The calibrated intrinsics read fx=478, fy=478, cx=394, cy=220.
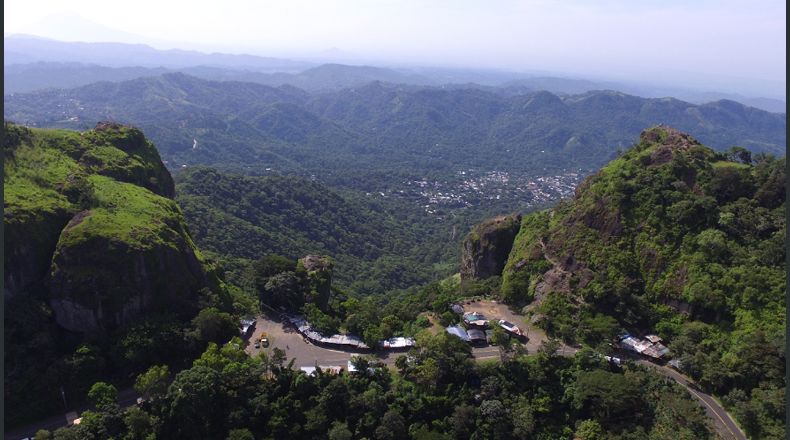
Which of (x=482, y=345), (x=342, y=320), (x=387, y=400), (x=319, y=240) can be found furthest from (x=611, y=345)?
(x=319, y=240)

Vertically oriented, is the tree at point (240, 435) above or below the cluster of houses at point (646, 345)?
below

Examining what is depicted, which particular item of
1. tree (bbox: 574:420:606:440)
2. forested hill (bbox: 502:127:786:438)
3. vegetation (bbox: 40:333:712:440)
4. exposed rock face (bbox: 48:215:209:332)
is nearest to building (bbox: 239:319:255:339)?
vegetation (bbox: 40:333:712:440)

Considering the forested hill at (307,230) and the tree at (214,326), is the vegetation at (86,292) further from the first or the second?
the forested hill at (307,230)

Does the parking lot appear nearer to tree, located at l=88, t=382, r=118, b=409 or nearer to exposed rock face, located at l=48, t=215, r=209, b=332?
exposed rock face, located at l=48, t=215, r=209, b=332

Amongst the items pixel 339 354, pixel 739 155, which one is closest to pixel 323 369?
pixel 339 354

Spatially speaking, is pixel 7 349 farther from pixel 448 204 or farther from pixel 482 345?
pixel 448 204

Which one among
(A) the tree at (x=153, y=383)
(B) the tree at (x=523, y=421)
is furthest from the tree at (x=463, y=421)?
(A) the tree at (x=153, y=383)

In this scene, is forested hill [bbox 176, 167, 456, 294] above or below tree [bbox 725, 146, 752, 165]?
below

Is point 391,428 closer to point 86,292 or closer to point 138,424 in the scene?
point 138,424
